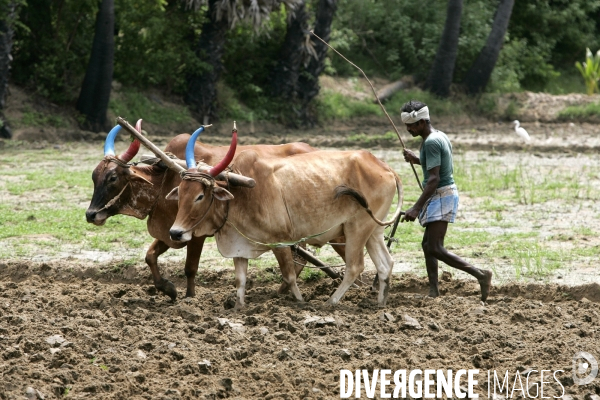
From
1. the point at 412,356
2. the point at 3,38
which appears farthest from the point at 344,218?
the point at 3,38

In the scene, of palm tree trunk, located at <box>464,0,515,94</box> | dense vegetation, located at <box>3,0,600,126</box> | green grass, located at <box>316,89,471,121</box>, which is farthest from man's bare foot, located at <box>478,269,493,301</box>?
palm tree trunk, located at <box>464,0,515,94</box>

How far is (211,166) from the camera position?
800 cm

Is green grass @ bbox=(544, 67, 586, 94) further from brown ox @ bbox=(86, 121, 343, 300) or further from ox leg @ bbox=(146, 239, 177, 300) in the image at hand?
ox leg @ bbox=(146, 239, 177, 300)

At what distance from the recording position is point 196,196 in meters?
7.45

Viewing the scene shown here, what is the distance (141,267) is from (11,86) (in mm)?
12882

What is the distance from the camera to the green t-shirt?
7.77m

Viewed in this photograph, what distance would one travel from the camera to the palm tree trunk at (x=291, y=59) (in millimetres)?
23281

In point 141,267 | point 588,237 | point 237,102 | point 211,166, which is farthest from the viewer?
point 237,102

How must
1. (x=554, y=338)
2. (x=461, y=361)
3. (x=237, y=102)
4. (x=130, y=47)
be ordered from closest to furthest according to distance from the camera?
1. (x=461, y=361)
2. (x=554, y=338)
3. (x=130, y=47)
4. (x=237, y=102)

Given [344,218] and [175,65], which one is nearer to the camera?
[344,218]

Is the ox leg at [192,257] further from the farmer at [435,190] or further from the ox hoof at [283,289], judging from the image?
the farmer at [435,190]

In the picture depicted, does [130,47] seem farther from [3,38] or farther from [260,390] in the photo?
[260,390]

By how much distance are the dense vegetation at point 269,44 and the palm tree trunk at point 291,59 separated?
258 mm

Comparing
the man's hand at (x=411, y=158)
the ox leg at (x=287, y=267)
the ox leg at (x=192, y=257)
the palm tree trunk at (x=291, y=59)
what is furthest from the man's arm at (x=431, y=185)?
the palm tree trunk at (x=291, y=59)
